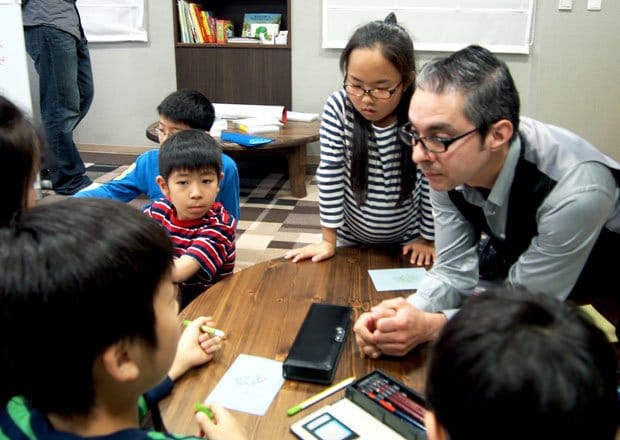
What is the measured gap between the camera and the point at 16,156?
1063 mm

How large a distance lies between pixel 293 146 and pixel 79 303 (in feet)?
10.4

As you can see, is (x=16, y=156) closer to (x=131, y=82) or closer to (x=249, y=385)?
(x=249, y=385)

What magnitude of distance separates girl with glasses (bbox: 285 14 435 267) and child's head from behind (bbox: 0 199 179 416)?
0.79m

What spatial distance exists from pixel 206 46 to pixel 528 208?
3665 mm

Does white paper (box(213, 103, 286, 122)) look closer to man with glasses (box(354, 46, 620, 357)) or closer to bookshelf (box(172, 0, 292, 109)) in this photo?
bookshelf (box(172, 0, 292, 109))

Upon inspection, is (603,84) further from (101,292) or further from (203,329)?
(101,292)

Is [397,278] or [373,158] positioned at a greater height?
[373,158]

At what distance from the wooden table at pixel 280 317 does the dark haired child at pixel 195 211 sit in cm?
23

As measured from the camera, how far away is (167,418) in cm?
93

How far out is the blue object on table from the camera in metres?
3.55

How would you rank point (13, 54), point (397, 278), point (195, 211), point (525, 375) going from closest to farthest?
point (525, 375) < point (397, 278) < point (195, 211) < point (13, 54)

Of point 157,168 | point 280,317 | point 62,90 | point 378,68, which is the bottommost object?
point 280,317

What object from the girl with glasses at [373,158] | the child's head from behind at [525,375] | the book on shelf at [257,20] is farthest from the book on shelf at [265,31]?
the child's head from behind at [525,375]

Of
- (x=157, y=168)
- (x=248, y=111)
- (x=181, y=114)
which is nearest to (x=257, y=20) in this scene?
(x=248, y=111)
